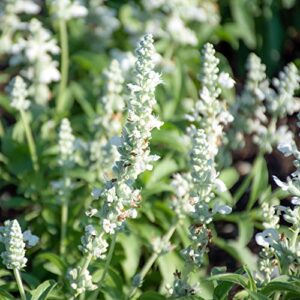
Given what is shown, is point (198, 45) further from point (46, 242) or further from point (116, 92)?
point (46, 242)

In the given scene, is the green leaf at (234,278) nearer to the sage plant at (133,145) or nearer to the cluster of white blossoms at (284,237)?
the cluster of white blossoms at (284,237)

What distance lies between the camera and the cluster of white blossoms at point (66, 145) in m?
4.51

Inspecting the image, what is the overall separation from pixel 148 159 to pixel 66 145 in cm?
144

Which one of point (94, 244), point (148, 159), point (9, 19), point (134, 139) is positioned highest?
point (134, 139)

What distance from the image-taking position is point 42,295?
3404 millimetres

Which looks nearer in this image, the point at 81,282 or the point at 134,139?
the point at 134,139

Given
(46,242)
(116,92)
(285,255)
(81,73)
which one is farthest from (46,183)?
(285,255)

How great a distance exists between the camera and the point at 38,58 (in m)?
5.61

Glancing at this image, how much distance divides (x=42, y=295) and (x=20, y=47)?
271 centimetres

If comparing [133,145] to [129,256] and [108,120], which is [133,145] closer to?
[129,256]

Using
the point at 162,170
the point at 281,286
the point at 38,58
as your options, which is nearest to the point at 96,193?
the point at 281,286

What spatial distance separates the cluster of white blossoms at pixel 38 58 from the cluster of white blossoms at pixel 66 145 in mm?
1082

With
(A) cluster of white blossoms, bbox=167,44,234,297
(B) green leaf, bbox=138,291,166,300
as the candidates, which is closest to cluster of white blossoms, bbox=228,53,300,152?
(A) cluster of white blossoms, bbox=167,44,234,297

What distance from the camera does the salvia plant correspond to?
3.39 metres
